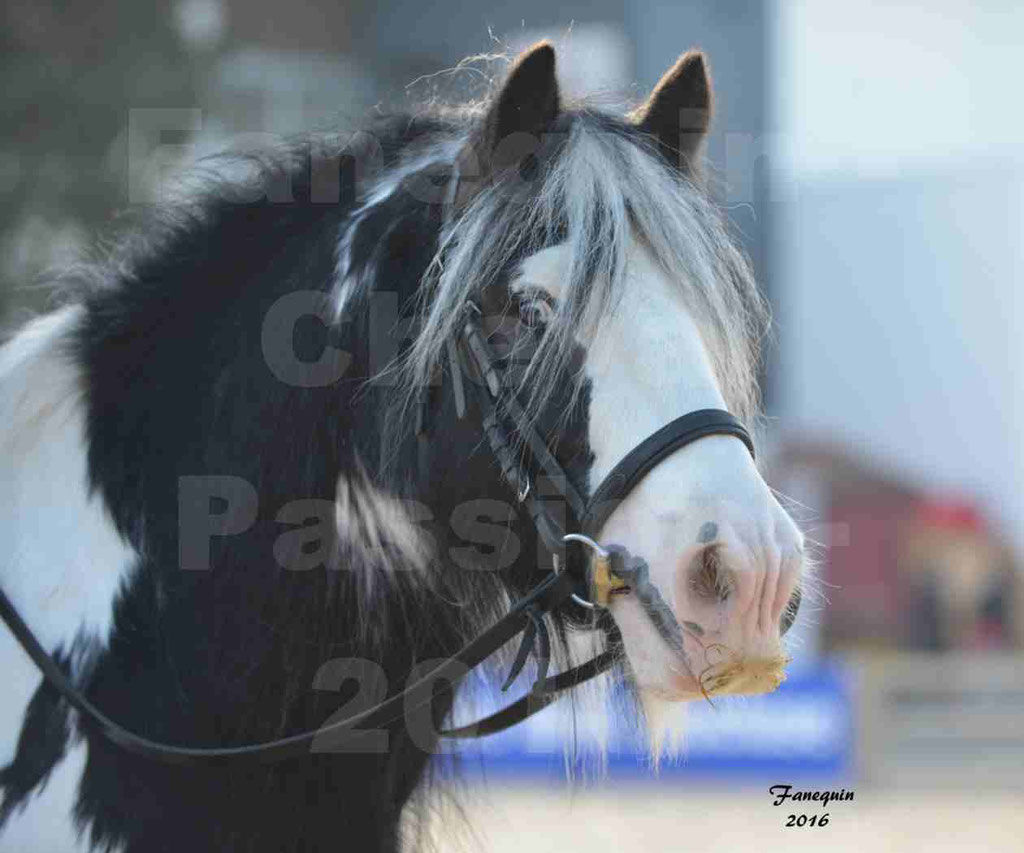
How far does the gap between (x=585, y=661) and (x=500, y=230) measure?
33.8 inches

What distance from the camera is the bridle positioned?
2088mm

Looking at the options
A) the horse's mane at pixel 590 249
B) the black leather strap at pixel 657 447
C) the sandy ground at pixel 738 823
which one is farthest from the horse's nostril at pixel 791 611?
the sandy ground at pixel 738 823

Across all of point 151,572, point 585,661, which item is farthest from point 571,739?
point 151,572

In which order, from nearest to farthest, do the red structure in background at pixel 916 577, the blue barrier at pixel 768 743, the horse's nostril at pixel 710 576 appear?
the horse's nostril at pixel 710 576 → the blue barrier at pixel 768 743 → the red structure in background at pixel 916 577

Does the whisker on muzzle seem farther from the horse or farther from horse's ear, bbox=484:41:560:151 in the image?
horse's ear, bbox=484:41:560:151

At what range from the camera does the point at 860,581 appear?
1686 cm

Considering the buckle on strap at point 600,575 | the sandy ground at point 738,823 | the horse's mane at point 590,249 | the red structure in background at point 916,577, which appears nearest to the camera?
the buckle on strap at point 600,575

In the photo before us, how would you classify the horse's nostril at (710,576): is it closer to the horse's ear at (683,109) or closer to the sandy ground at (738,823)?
the horse's ear at (683,109)

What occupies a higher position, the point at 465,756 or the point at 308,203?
the point at 308,203

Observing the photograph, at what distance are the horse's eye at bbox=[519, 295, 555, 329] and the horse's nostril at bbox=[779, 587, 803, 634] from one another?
26.0 inches

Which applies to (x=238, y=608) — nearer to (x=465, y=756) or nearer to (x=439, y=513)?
(x=439, y=513)

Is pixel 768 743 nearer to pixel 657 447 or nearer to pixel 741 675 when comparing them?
pixel 741 675

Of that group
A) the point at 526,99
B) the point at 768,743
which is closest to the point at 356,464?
the point at 526,99

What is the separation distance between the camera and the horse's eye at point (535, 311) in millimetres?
2271
